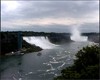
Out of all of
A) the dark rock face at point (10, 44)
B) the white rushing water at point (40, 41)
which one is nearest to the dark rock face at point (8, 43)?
the dark rock face at point (10, 44)

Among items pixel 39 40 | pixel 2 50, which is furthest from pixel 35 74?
pixel 39 40

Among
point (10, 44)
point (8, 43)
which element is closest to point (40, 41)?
point (10, 44)

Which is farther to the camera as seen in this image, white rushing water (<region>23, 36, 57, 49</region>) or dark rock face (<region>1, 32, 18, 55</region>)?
white rushing water (<region>23, 36, 57, 49</region>)

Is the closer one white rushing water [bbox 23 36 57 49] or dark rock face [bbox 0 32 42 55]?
dark rock face [bbox 0 32 42 55]

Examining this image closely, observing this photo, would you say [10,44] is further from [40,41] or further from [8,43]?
[40,41]

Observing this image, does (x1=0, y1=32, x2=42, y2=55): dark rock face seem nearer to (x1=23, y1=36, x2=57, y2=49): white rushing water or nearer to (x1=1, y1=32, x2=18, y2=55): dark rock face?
(x1=1, y1=32, x2=18, y2=55): dark rock face

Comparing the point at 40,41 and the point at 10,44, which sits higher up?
the point at 10,44

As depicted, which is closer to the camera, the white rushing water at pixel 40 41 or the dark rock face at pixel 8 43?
the dark rock face at pixel 8 43

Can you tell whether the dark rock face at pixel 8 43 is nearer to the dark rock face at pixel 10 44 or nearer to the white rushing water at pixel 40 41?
the dark rock face at pixel 10 44

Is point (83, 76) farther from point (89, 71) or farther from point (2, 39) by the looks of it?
point (2, 39)

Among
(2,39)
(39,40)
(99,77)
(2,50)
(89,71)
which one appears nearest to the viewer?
(99,77)

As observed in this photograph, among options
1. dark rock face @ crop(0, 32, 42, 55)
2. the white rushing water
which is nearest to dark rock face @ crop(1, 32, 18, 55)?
dark rock face @ crop(0, 32, 42, 55)
